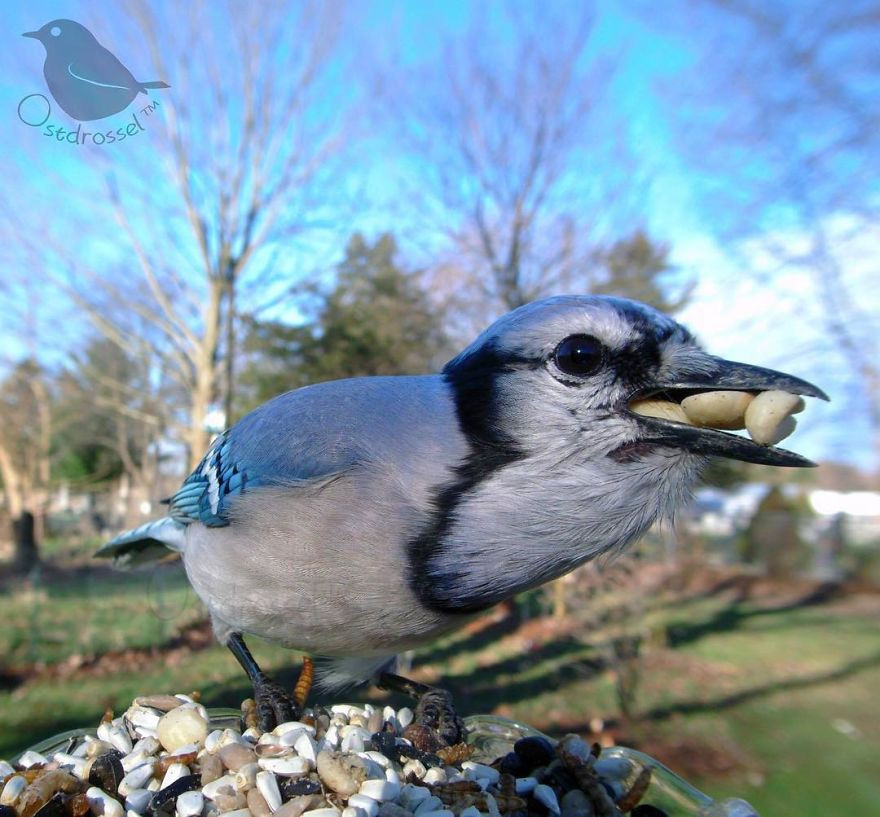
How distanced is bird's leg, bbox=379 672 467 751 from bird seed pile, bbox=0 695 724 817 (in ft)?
0.12

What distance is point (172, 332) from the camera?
3592mm

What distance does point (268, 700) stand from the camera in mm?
1403

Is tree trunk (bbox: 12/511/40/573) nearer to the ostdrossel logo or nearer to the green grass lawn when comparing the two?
the green grass lawn

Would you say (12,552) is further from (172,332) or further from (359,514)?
(359,514)

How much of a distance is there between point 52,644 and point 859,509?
1508 cm

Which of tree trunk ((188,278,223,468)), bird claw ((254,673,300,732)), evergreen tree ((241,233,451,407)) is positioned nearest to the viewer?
bird claw ((254,673,300,732))

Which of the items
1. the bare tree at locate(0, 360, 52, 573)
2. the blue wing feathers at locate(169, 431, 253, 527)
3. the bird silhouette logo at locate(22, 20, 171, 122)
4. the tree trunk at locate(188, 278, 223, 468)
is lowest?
the bare tree at locate(0, 360, 52, 573)

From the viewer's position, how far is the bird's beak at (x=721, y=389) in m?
1.04

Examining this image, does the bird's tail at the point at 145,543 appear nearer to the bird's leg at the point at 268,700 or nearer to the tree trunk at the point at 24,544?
the bird's leg at the point at 268,700

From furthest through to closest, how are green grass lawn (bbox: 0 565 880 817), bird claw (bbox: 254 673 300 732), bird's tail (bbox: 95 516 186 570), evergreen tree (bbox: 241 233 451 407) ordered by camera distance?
green grass lawn (bbox: 0 565 880 817) < evergreen tree (bbox: 241 233 451 407) < bird's tail (bbox: 95 516 186 570) < bird claw (bbox: 254 673 300 732)

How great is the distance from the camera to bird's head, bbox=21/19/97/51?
140 centimetres

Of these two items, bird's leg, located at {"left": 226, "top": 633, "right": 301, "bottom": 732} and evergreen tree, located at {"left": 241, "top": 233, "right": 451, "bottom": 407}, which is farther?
evergreen tree, located at {"left": 241, "top": 233, "right": 451, "bottom": 407}

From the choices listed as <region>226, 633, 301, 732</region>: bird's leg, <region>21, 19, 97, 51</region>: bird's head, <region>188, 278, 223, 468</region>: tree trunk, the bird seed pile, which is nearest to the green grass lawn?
<region>188, 278, 223, 468</region>: tree trunk

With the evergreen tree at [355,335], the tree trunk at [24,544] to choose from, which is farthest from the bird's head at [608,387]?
the tree trunk at [24,544]
